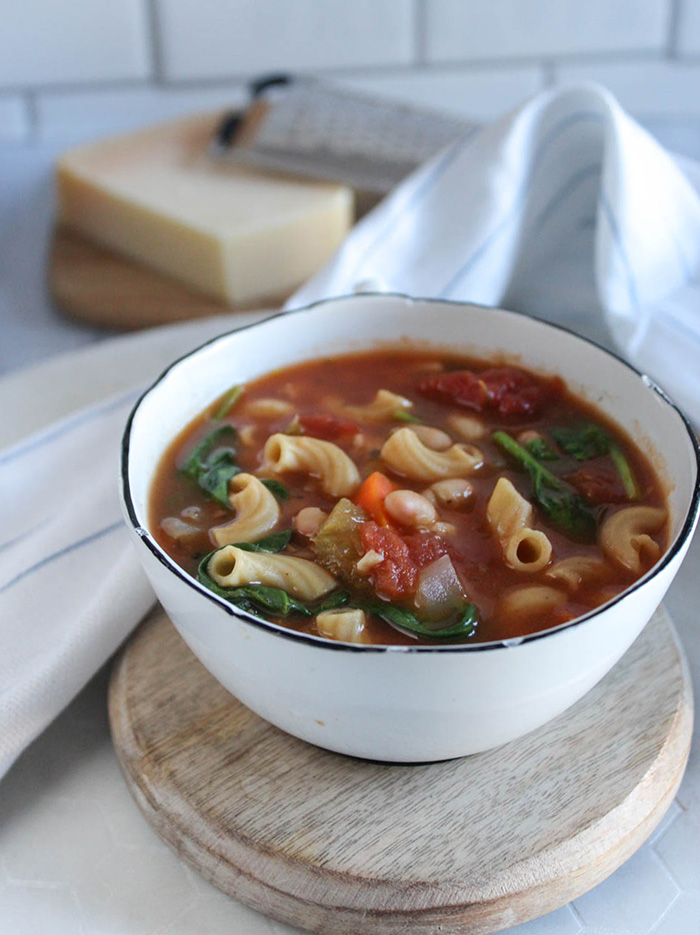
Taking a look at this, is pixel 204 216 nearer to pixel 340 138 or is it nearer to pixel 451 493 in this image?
pixel 340 138

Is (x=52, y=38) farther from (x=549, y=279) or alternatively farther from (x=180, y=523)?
(x=180, y=523)

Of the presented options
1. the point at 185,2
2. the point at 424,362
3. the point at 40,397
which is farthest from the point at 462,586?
the point at 185,2

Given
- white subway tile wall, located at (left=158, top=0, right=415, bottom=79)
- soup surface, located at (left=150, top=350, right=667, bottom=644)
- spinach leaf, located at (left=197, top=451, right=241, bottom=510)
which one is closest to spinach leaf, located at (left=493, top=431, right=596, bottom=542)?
soup surface, located at (left=150, top=350, right=667, bottom=644)

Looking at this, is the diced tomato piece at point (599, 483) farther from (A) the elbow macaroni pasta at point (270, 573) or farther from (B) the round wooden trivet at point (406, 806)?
(A) the elbow macaroni pasta at point (270, 573)

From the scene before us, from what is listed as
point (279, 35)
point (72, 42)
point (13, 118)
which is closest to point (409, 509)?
point (279, 35)

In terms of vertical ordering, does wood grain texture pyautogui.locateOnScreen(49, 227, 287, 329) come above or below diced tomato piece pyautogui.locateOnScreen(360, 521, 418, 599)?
below

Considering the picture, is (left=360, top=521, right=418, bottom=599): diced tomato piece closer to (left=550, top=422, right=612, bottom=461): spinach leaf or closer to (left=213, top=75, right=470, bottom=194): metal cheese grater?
(left=550, top=422, right=612, bottom=461): spinach leaf
